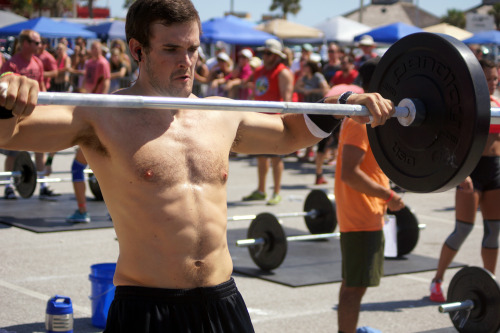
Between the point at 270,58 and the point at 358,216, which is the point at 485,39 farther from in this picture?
the point at 358,216

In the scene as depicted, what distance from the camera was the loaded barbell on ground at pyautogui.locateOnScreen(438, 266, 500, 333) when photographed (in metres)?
5.12

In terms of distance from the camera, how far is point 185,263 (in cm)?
292

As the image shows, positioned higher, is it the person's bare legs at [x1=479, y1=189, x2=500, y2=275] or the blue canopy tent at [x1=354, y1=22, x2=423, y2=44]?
the person's bare legs at [x1=479, y1=189, x2=500, y2=275]

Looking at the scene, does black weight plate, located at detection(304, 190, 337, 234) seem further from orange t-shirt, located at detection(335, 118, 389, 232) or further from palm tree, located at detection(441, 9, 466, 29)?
palm tree, located at detection(441, 9, 466, 29)

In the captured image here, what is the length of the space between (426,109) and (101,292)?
3037 mm

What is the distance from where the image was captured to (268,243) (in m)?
7.10

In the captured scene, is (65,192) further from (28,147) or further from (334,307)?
(28,147)

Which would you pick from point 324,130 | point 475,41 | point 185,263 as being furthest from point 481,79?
point 475,41

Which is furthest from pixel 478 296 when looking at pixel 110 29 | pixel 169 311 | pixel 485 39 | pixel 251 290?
pixel 110 29

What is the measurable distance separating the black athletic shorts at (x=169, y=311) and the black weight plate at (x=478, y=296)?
2723mm

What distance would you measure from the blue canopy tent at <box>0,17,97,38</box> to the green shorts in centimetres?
2030

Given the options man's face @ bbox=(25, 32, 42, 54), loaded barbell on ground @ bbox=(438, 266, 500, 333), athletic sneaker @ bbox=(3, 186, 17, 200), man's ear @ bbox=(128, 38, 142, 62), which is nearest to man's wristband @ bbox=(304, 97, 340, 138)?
man's ear @ bbox=(128, 38, 142, 62)

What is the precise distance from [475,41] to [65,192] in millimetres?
15561

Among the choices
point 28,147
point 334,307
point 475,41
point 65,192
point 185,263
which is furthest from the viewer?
point 475,41
